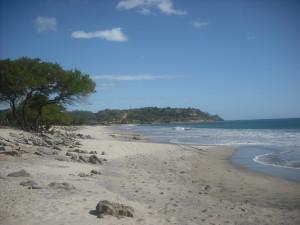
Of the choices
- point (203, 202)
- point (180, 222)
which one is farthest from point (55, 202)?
point (203, 202)

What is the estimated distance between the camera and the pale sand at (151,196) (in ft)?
26.6

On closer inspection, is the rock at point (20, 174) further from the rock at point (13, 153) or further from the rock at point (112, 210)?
the rock at point (13, 153)

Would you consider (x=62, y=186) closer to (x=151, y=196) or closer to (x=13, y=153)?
(x=151, y=196)

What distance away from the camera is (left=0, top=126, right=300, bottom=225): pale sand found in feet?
26.6

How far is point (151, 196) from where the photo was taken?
413 inches

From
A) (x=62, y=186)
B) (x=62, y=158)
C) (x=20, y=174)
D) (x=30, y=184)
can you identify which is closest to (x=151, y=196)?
(x=62, y=186)

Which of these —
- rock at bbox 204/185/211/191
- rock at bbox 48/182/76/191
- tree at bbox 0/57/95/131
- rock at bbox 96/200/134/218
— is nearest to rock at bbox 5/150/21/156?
rock at bbox 48/182/76/191

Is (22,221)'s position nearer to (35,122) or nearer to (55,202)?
(55,202)

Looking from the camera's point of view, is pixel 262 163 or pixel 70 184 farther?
pixel 262 163

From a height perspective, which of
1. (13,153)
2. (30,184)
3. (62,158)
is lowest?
(30,184)

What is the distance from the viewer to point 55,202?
8.78 meters

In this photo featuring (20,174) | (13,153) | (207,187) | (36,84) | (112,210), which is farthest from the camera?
(36,84)

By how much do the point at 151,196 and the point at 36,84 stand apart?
27.2 m

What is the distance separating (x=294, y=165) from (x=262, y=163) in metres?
1.81
